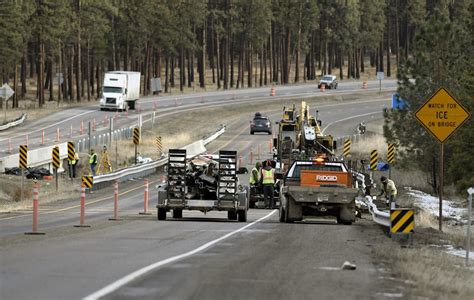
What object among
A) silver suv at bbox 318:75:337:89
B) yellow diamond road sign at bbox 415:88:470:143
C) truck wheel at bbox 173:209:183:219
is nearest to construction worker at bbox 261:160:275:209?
truck wheel at bbox 173:209:183:219

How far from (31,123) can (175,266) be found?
67.4 metres

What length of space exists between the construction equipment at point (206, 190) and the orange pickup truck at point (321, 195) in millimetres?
1270

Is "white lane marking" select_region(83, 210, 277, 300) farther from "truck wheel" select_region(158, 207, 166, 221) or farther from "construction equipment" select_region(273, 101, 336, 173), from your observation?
"construction equipment" select_region(273, 101, 336, 173)

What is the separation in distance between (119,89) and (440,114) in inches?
2576

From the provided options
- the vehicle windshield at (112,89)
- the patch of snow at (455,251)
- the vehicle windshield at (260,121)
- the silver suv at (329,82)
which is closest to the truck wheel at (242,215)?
the patch of snow at (455,251)

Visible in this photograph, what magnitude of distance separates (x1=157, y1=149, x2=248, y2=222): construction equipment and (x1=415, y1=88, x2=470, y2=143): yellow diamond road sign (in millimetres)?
5074

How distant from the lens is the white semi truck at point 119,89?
89125mm

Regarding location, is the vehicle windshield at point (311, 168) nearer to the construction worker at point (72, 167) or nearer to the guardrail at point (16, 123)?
the construction worker at point (72, 167)

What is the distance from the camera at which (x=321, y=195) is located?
2786 centimetres

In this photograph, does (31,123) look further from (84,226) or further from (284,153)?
(84,226)

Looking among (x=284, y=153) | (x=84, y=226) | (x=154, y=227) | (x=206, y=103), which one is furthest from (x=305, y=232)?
(x=206, y=103)

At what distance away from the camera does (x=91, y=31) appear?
110812 millimetres

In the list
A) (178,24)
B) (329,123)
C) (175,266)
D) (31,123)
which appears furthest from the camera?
(178,24)

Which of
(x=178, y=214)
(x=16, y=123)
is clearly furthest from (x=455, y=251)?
(x=16, y=123)
